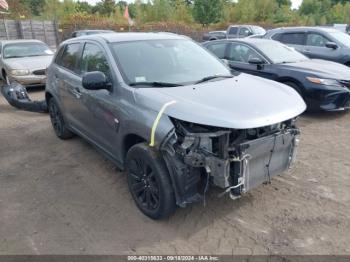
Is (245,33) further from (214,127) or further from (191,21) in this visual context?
(191,21)

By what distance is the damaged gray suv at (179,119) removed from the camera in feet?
10.1

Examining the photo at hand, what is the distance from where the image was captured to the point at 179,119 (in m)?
3.09

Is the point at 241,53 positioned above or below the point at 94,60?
below

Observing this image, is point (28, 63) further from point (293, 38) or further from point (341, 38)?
point (341, 38)

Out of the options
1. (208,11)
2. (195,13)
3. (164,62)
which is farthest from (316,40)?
(195,13)

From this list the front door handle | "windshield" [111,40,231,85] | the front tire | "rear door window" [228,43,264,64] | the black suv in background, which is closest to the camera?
the front tire

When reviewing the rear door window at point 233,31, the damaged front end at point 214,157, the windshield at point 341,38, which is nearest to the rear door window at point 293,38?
the windshield at point 341,38

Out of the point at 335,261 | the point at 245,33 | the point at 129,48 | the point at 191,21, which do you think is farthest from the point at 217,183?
the point at 191,21

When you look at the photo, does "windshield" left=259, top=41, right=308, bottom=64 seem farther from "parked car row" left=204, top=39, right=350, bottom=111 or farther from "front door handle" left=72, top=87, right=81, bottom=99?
"front door handle" left=72, top=87, right=81, bottom=99

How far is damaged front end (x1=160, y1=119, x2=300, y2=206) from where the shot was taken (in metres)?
3.05

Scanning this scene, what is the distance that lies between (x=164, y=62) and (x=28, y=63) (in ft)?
25.3

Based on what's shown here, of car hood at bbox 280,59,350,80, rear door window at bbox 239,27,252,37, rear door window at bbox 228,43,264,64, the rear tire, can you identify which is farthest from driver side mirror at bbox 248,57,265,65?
rear door window at bbox 239,27,252,37

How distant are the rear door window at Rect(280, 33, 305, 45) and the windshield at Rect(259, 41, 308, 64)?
2669 millimetres

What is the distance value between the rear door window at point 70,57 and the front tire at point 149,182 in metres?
2.05
